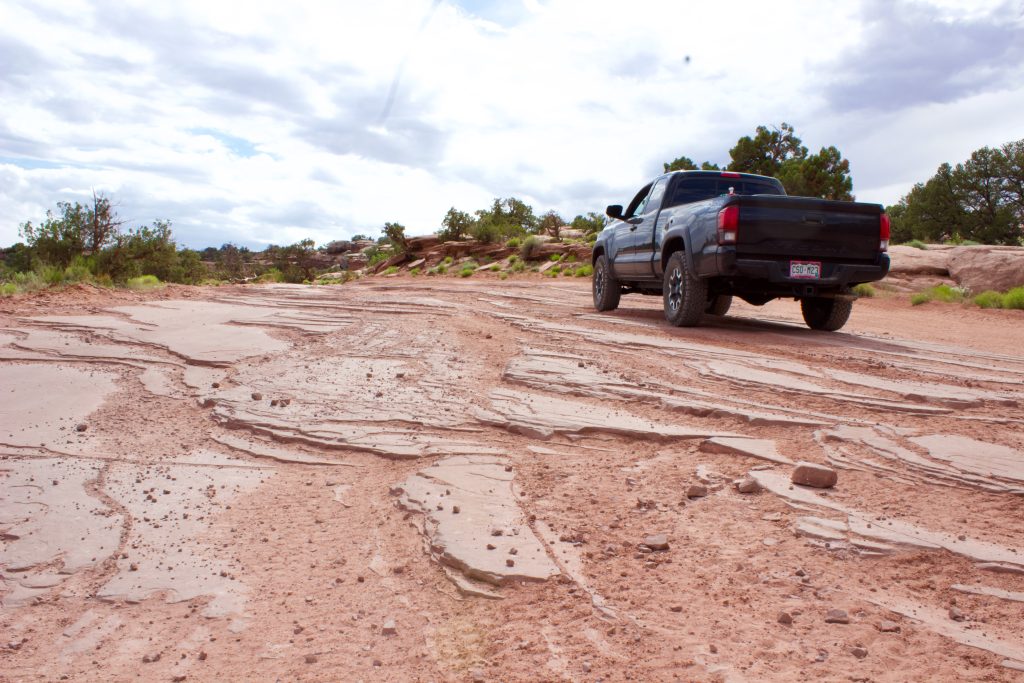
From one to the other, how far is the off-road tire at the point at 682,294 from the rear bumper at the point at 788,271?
44 cm

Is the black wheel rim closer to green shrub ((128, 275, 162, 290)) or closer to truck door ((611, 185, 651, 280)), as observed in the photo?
truck door ((611, 185, 651, 280))

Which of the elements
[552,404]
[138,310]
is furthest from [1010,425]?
[138,310]

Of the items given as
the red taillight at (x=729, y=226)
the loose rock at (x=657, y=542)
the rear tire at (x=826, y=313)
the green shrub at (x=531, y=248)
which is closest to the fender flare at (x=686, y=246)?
the red taillight at (x=729, y=226)

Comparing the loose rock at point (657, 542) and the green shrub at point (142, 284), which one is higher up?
the green shrub at point (142, 284)

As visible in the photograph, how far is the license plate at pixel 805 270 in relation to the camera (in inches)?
315

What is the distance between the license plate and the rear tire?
1148 mm

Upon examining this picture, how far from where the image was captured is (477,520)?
130 inches

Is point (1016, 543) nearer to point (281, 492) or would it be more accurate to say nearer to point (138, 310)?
point (281, 492)

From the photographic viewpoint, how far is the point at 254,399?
5.38 metres

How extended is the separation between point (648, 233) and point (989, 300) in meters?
9.23

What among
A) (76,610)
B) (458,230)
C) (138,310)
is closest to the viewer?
(76,610)

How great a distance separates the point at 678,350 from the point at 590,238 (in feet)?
88.2

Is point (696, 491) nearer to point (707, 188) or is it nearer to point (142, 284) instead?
point (707, 188)

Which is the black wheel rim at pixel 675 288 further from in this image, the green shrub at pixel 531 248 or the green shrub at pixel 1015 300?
the green shrub at pixel 531 248
